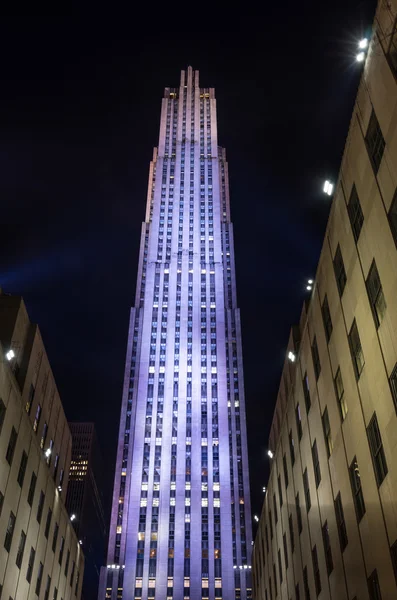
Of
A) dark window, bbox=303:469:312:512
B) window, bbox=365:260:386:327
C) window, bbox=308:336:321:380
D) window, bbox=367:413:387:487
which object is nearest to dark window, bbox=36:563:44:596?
dark window, bbox=303:469:312:512

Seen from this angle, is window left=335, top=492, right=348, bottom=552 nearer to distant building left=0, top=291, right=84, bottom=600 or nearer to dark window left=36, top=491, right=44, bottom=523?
distant building left=0, top=291, right=84, bottom=600

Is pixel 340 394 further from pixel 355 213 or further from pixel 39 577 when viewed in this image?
pixel 39 577

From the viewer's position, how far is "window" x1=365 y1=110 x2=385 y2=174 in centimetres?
2533

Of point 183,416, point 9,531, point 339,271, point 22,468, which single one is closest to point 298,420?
point 339,271

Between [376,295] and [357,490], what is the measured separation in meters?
9.23

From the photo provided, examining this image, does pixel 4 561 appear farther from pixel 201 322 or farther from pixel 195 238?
pixel 195 238

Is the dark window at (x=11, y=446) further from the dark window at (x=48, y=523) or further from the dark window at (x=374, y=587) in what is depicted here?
the dark window at (x=374, y=587)

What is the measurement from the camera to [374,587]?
2500 cm

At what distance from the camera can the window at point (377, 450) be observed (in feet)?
79.8

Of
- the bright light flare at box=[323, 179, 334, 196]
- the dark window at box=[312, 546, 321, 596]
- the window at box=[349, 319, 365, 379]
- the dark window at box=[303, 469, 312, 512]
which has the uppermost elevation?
the bright light flare at box=[323, 179, 334, 196]

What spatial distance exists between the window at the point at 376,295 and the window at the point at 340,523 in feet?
34.8

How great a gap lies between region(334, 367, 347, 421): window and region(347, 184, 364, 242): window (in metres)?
7.54

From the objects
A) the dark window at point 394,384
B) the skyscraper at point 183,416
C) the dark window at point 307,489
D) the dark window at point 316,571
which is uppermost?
the skyscraper at point 183,416

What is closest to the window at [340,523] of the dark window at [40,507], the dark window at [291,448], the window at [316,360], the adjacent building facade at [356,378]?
the adjacent building facade at [356,378]
